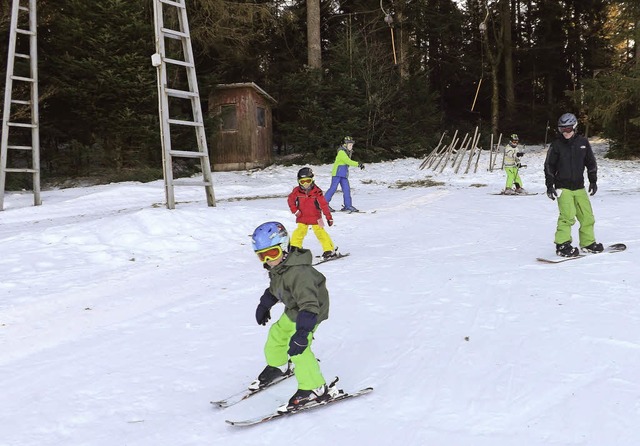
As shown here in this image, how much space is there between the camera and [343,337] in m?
4.54

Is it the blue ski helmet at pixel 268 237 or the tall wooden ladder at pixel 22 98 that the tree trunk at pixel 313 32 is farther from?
the blue ski helmet at pixel 268 237

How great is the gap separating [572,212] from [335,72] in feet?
64.3

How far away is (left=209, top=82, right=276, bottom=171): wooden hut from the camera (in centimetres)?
2139

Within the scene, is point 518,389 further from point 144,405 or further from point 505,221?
point 505,221

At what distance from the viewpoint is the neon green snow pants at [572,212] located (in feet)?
22.6

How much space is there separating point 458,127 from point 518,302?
3040 centimetres

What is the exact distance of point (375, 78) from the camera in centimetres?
2466

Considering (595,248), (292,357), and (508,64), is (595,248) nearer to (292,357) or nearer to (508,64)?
(292,357)

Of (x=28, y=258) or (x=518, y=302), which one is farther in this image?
(x=28, y=258)

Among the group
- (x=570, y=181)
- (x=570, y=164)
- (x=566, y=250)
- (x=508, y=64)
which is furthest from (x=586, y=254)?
(x=508, y=64)

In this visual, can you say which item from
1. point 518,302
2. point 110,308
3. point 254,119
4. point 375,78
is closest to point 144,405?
point 110,308

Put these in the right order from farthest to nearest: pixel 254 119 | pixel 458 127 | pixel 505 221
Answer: pixel 458 127
pixel 254 119
pixel 505 221

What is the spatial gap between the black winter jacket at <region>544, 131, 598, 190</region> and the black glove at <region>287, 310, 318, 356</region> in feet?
16.7

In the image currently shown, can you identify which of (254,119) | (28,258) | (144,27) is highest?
(144,27)
